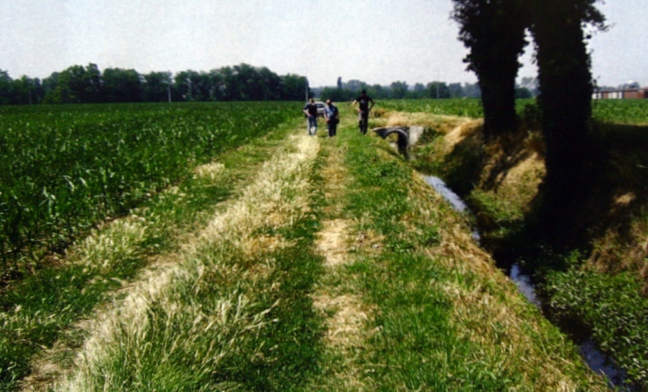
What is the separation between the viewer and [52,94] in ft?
368

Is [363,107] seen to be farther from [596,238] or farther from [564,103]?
[596,238]

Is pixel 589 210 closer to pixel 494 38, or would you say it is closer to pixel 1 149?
pixel 494 38

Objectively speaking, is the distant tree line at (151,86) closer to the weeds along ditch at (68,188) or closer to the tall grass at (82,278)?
the weeds along ditch at (68,188)

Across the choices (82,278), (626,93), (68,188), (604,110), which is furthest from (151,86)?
(82,278)

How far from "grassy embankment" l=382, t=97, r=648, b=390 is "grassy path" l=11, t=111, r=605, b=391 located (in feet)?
3.95

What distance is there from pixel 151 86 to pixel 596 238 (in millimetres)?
130618

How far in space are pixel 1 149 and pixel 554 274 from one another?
1722 centimetres

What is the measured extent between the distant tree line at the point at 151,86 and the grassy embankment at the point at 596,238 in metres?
107

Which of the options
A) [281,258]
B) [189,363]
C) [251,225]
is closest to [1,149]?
[251,225]

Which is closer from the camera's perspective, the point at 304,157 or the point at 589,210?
the point at 589,210

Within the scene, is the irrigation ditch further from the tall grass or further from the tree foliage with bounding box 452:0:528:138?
the tall grass

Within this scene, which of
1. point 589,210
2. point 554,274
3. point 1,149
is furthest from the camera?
point 1,149

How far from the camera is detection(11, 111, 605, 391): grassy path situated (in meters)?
3.83

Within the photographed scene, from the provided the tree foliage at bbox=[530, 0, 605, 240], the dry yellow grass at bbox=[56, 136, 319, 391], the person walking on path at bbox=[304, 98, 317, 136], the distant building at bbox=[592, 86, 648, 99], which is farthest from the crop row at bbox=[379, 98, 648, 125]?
the distant building at bbox=[592, 86, 648, 99]
